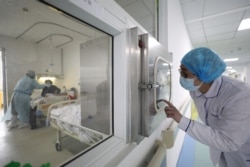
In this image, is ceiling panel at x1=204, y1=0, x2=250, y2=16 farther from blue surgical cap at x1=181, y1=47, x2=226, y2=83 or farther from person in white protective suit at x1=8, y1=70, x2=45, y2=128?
person in white protective suit at x1=8, y1=70, x2=45, y2=128

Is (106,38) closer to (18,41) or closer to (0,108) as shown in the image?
(18,41)

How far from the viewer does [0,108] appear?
0.56 metres

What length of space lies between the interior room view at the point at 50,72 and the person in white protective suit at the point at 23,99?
0.06ft

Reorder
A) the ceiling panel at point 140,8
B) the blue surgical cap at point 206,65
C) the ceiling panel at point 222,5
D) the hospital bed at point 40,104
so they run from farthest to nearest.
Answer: the ceiling panel at point 222,5
the ceiling panel at point 140,8
the blue surgical cap at point 206,65
the hospital bed at point 40,104

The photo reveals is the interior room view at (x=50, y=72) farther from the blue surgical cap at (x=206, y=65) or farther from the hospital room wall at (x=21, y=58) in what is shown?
the blue surgical cap at (x=206, y=65)

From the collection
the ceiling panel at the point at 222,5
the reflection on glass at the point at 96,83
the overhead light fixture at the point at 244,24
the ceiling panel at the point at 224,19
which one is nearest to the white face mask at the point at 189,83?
the reflection on glass at the point at 96,83

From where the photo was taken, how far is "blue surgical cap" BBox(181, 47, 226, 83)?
0.93 m

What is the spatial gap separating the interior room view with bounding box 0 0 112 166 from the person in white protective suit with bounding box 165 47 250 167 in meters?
0.61

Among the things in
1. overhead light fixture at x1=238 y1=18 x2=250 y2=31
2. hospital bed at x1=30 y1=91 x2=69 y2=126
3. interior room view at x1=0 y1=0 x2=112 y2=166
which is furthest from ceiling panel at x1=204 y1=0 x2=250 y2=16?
hospital bed at x1=30 y1=91 x2=69 y2=126

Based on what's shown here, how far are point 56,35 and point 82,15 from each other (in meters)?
0.36

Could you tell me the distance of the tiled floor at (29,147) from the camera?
0.57 metres

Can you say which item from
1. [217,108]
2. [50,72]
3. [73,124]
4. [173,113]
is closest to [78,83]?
[50,72]

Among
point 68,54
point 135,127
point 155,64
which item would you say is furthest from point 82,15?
point 135,127

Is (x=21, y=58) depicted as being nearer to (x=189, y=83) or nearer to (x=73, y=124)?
(x=73, y=124)
